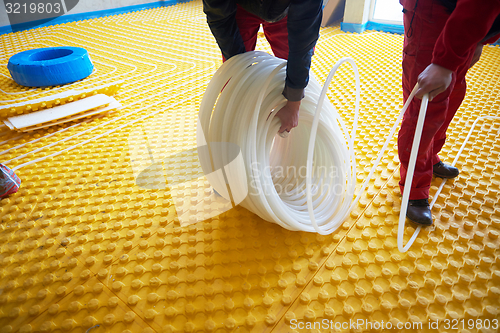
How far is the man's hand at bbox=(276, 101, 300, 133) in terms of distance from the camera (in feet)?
4.62

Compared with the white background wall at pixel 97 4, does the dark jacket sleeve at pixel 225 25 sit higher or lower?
higher

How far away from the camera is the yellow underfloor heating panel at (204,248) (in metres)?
1.23

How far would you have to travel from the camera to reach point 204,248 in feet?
4.97

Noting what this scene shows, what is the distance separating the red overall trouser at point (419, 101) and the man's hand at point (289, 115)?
58cm

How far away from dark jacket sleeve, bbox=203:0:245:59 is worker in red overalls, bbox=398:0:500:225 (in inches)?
31.6

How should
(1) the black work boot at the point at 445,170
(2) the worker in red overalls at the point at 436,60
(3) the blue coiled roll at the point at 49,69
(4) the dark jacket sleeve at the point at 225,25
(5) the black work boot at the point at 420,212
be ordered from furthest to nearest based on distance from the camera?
(3) the blue coiled roll at the point at 49,69, (1) the black work boot at the point at 445,170, (5) the black work boot at the point at 420,212, (4) the dark jacket sleeve at the point at 225,25, (2) the worker in red overalls at the point at 436,60

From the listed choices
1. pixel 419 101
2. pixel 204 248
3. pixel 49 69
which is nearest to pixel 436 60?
pixel 419 101

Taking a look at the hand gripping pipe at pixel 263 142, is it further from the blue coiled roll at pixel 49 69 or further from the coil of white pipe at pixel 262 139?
the blue coiled roll at pixel 49 69

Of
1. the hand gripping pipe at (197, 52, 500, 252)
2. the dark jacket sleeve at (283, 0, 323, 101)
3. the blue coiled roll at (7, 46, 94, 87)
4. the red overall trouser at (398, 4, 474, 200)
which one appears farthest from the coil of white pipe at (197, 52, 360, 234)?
the blue coiled roll at (7, 46, 94, 87)

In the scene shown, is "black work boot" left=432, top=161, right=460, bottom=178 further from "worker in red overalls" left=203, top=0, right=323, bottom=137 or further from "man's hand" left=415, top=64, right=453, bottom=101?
"worker in red overalls" left=203, top=0, right=323, bottom=137

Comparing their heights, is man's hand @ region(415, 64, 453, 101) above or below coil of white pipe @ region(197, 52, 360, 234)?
above

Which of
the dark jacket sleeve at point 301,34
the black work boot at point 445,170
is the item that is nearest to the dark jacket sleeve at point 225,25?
the dark jacket sleeve at point 301,34

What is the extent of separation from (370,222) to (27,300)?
5.54 ft

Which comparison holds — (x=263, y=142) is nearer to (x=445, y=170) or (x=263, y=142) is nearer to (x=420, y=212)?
(x=420, y=212)
